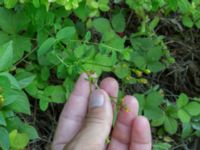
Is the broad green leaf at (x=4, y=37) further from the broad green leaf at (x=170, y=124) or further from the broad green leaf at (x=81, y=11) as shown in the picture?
the broad green leaf at (x=170, y=124)

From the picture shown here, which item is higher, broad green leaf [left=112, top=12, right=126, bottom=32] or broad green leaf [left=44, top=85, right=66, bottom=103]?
broad green leaf [left=112, top=12, right=126, bottom=32]

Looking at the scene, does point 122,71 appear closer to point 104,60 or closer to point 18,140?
point 104,60

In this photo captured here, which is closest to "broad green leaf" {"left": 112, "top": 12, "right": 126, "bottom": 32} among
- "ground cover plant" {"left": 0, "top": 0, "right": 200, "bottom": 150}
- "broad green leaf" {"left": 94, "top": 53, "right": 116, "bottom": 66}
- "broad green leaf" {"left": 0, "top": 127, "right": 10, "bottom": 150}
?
"ground cover plant" {"left": 0, "top": 0, "right": 200, "bottom": 150}

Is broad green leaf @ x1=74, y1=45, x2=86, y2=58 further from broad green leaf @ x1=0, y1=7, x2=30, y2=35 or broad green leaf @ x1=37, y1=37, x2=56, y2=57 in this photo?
broad green leaf @ x1=0, y1=7, x2=30, y2=35

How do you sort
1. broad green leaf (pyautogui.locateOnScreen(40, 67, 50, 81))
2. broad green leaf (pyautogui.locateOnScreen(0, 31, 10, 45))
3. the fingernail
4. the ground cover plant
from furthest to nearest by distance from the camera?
broad green leaf (pyautogui.locateOnScreen(40, 67, 50, 81))
broad green leaf (pyautogui.locateOnScreen(0, 31, 10, 45))
the ground cover plant
the fingernail

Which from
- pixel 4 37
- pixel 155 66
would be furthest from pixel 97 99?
pixel 155 66

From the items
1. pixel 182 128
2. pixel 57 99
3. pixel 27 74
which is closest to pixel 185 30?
pixel 182 128
